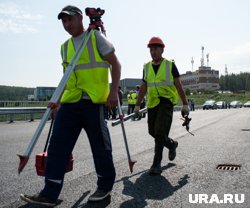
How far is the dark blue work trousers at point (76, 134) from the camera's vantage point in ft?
11.5

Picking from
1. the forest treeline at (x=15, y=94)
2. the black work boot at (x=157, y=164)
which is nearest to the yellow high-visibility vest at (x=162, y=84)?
the black work boot at (x=157, y=164)

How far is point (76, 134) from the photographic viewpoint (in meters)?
3.65

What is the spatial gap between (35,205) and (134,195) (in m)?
1.00

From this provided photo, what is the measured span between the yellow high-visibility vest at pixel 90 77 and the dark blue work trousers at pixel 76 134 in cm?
8

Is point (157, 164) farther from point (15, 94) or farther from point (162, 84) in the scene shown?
point (15, 94)

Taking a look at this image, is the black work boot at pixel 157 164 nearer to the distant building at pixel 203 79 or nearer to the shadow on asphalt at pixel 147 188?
the shadow on asphalt at pixel 147 188

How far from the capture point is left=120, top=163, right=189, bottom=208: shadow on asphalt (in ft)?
11.7

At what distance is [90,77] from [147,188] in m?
1.45

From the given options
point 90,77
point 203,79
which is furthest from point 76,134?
point 203,79

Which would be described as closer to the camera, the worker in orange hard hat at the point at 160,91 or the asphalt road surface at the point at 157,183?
the asphalt road surface at the point at 157,183

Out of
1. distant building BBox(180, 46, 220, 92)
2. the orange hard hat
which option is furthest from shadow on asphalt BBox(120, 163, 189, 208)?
distant building BBox(180, 46, 220, 92)

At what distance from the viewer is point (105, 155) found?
3600 mm

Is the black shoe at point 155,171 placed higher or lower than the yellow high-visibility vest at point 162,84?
lower

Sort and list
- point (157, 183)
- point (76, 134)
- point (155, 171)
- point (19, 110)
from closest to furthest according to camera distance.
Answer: point (76, 134)
point (157, 183)
point (155, 171)
point (19, 110)
